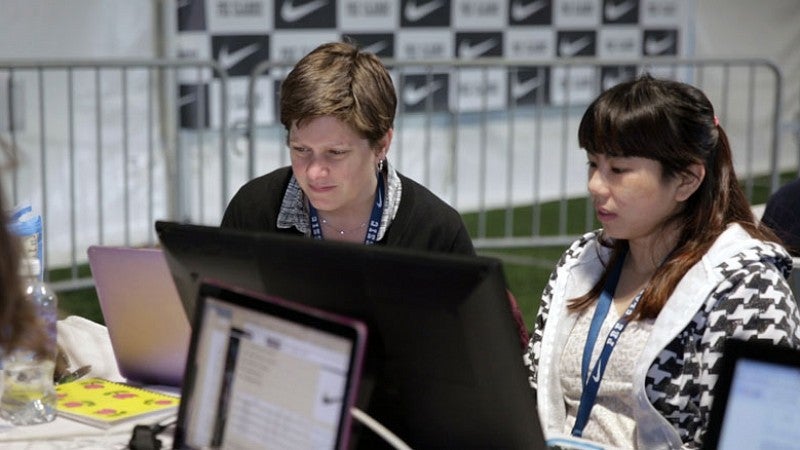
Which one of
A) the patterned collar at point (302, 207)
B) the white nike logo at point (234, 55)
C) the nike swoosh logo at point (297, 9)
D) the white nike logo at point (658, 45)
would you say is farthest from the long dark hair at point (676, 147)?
the white nike logo at point (658, 45)

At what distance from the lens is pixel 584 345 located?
7.21 ft

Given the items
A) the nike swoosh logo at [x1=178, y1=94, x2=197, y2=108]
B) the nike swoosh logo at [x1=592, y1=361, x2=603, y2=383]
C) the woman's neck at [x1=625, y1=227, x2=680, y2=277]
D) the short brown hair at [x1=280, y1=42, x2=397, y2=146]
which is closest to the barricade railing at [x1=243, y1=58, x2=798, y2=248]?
the nike swoosh logo at [x1=178, y1=94, x2=197, y2=108]

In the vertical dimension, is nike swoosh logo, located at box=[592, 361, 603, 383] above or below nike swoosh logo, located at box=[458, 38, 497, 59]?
below

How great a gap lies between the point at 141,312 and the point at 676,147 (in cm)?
96

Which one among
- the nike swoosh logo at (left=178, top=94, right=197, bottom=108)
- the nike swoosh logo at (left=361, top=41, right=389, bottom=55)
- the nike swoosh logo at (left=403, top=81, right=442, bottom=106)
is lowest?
the nike swoosh logo at (left=178, top=94, right=197, bottom=108)

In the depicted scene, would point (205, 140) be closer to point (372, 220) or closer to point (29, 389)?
point (372, 220)

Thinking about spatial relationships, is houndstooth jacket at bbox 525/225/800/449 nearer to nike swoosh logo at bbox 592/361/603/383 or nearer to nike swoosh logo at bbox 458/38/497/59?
nike swoosh logo at bbox 592/361/603/383

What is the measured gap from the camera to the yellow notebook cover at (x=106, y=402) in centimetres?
204

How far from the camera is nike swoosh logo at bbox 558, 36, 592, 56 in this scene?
7398 millimetres

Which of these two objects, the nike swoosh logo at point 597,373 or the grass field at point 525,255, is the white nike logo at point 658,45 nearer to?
the grass field at point 525,255

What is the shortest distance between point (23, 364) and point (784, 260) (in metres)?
1.30

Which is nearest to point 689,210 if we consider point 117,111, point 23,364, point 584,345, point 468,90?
point 584,345

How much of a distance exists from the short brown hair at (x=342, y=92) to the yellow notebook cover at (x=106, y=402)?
0.62 m

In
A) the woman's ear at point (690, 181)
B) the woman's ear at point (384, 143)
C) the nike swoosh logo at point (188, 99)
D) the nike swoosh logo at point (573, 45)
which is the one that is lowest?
the woman's ear at point (690, 181)
